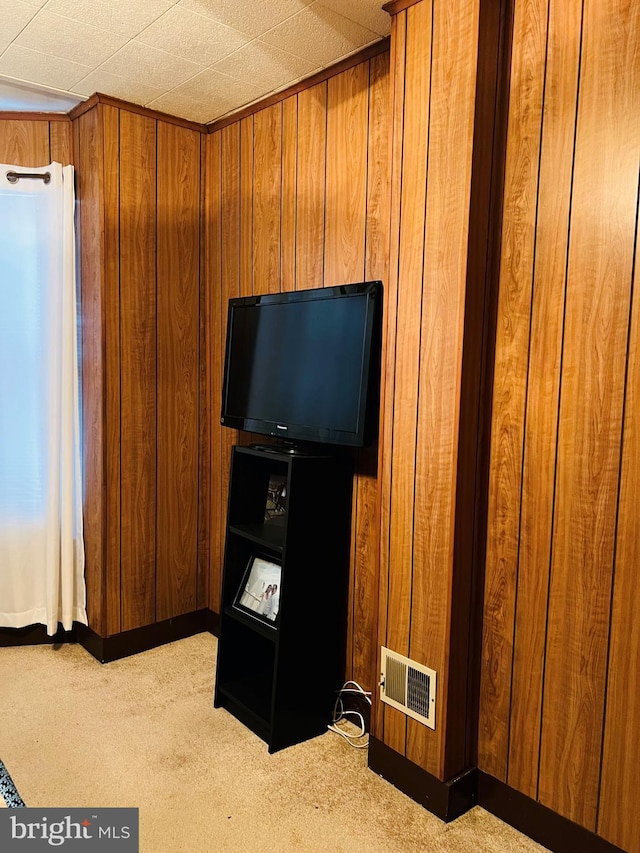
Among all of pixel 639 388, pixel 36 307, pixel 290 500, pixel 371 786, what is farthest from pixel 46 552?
→ pixel 639 388

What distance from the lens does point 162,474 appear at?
10.4 ft

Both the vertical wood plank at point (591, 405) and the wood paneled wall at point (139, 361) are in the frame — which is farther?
the wood paneled wall at point (139, 361)

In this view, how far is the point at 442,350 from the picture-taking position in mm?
1953

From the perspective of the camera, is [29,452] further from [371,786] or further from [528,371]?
[528,371]

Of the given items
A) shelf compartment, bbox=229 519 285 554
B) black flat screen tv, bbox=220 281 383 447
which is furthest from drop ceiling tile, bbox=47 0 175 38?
shelf compartment, bbox=229 519 285 554

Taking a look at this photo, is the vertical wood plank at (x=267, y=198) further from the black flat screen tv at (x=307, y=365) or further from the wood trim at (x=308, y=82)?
the black flat screen tv at (x=307, y=365)

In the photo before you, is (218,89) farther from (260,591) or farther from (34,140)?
(260,591)

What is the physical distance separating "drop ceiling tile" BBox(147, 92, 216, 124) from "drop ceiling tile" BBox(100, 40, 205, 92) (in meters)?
0.15

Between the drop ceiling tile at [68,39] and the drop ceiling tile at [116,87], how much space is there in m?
0.14

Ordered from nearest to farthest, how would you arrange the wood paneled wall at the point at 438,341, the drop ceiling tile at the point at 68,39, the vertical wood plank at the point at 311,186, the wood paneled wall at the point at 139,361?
1. the wood paneled wall at the point at 438,341
2. the drop ceiling tile at the point at 68,39
3. the vertical wood plank at the point at 311,186
4. the wood paneled wall at the point at 139,361

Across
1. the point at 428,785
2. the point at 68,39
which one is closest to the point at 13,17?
the point at 68,39

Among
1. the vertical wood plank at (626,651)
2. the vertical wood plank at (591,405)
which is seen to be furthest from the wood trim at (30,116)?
the vertical wood plank at (626,651)

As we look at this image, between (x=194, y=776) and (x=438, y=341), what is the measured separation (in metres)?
1.66

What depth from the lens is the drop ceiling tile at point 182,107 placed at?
285cm
